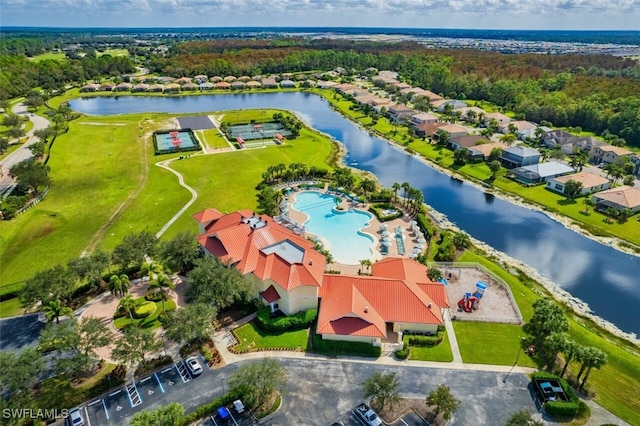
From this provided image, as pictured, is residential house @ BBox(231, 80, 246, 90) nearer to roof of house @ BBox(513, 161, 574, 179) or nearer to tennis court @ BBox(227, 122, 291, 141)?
tennis court @ BBox(227, 122, 291, 141)

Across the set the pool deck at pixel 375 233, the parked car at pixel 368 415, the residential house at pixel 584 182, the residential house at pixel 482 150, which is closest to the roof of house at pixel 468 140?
the residential house at pixel 482 150

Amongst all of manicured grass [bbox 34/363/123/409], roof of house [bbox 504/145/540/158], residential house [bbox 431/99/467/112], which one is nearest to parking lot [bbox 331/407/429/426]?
manicured grass [bbox 34/363/123/409]

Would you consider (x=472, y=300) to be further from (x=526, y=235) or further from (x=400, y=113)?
(x=400, y=113)

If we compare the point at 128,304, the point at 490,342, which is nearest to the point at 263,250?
the point at 128,304

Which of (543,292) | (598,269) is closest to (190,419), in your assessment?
(543,292)

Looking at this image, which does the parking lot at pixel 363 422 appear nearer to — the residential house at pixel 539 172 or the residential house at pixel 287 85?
the residential house at pixel 539 172

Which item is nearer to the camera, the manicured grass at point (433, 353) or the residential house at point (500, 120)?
the manicured grass at point (433, 353)
